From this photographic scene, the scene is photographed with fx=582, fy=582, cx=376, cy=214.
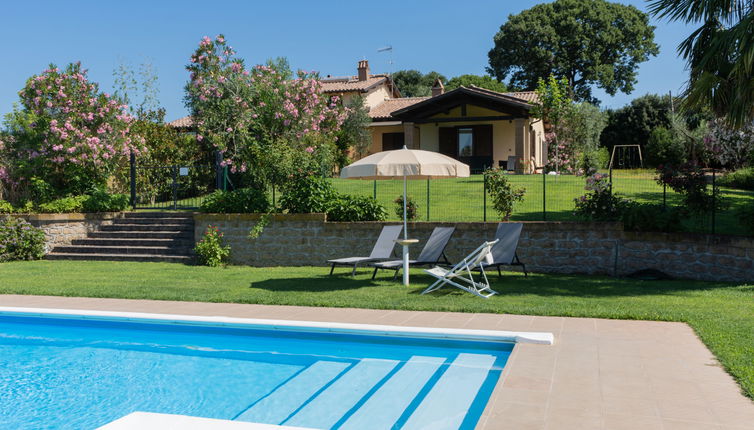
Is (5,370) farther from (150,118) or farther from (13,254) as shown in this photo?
(150,118)

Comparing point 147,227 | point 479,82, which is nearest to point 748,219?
point 147,227

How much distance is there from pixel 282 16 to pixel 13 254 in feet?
34.6

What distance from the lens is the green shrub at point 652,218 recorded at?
416 inches

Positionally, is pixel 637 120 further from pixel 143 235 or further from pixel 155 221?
pixel 143 235

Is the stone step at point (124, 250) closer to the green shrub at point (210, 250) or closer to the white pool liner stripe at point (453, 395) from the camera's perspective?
the green shrub at point (210, 250)

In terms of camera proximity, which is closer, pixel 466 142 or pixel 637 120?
pixel 466 142

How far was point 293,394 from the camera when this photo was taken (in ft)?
16.6

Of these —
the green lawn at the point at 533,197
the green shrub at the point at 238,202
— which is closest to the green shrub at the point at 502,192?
the green lawn at the point at 533,197

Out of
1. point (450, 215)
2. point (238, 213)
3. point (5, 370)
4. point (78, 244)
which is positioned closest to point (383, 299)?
point (5, 370)

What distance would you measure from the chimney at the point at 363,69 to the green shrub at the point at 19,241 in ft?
76.1

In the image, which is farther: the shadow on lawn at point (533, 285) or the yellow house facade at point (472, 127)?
the yellow house facade at point (472, 127)

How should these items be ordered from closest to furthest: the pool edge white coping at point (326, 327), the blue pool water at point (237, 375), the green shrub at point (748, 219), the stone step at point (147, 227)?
1. the blue pool water at point (237, 375)
2. the pool edge white coping at point (326, 327)
3. the green shrub at point (748, 219)
4. the stone step at point (147, 227)

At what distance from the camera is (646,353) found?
5.12 meters

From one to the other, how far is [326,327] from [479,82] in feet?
135
